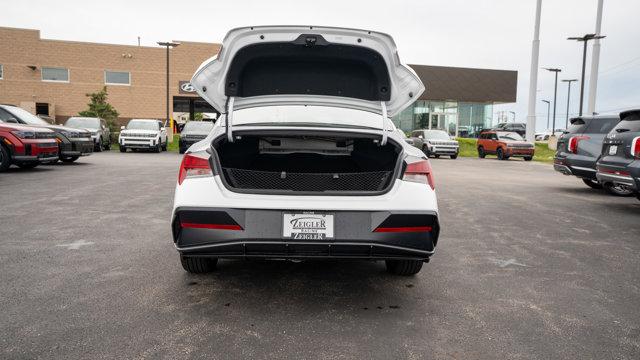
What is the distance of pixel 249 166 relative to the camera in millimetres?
4609

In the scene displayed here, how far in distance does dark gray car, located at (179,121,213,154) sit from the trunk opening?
56.8 ft

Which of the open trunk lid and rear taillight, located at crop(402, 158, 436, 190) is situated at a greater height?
the open trunk lid

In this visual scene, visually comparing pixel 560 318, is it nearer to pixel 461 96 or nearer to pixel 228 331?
pixel 228 331

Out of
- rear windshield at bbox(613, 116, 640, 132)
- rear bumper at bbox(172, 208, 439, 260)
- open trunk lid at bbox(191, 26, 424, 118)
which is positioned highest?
open trunk lid at bbox(191, 26, 424, 118)

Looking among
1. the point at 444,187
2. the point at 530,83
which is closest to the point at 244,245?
the point at 444,187

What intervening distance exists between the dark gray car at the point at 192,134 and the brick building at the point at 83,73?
68.0ft

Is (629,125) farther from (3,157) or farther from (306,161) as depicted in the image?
(3,157)

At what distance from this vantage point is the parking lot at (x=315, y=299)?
2.84 metres

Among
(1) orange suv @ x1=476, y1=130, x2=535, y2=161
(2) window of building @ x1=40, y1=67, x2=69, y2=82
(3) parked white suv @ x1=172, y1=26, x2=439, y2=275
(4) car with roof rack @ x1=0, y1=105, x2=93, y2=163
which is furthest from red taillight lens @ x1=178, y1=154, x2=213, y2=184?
(2) window of building @ x1=40, y1=67, x2=69, y2=82

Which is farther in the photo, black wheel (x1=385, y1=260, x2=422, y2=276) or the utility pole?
the utility pole

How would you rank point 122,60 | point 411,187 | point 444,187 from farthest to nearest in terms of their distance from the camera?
1. point 122,60
2. point 444,187
3. point 411,187

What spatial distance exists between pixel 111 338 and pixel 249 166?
2099 mm

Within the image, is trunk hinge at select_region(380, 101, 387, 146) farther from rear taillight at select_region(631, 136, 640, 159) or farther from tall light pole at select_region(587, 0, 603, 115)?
tall light pole at select_region(587, 0, 603, 115)

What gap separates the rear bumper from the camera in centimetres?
321
